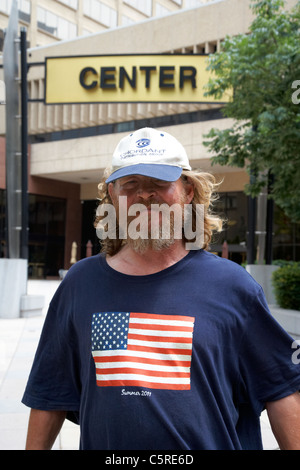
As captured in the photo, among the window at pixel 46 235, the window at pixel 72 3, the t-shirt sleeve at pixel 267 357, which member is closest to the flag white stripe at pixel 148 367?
the t-shirt sleeve at pixel 267 357

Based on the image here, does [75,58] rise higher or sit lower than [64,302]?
higher

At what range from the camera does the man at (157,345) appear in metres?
1.56

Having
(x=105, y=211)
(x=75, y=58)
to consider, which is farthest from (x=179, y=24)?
(x=105, y=211)

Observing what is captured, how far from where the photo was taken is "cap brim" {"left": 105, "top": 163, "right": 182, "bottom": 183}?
171 cm

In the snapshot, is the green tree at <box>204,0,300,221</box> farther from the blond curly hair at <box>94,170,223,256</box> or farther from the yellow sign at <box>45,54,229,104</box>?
the blond curly hair at <box>94,170,223,256</box>

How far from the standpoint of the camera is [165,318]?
1.59 meters

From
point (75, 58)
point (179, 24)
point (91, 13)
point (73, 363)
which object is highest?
point (91, 13)

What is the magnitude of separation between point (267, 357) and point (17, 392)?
4866mm

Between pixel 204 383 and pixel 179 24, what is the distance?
31.3 metres

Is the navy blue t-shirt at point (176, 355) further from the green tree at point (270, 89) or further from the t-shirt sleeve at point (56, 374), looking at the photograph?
the green tree at point (270, 89)

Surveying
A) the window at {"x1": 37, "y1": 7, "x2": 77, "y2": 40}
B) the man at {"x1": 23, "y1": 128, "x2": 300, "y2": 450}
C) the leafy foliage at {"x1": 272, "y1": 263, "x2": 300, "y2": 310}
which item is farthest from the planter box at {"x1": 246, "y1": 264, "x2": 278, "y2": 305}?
the window at {"x1": 37, "y1": 7, "x2": 77, "y2": 40}
